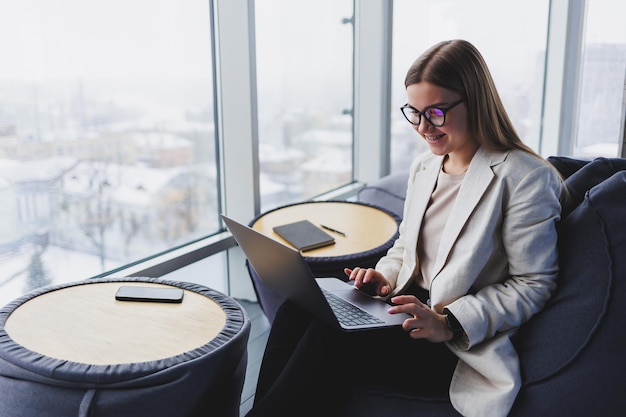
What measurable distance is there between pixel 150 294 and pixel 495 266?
919 mm

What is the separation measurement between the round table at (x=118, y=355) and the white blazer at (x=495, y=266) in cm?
54

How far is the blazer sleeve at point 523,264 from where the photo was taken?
1.42m

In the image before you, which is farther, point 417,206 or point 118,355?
point 417,206

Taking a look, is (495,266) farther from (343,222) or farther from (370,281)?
(343,222)

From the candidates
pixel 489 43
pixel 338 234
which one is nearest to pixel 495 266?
pixel 338 234

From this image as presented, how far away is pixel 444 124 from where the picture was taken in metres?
A: 1.54

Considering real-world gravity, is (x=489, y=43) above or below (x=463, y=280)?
above

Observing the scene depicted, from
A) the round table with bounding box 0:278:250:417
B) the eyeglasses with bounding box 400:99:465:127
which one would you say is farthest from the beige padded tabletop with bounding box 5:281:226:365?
the eyeglasses with bounding box 400:99:465:127

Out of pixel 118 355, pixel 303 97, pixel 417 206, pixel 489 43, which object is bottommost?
pixel 118 355

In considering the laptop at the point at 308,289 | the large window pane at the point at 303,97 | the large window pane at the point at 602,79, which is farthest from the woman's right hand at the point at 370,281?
the large window pane at the point at 602,79

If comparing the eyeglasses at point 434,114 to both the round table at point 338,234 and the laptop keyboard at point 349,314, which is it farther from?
the round table at point 338,234

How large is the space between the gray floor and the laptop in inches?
25.6

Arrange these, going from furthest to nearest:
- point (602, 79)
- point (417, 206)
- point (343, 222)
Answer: point (602, 79)
point (343, 222)
point (417, 206)

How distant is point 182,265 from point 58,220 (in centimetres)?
59
